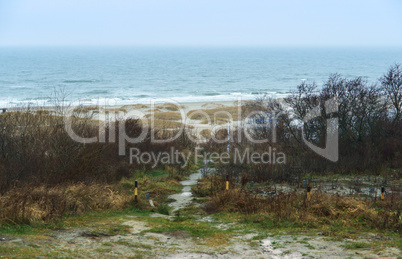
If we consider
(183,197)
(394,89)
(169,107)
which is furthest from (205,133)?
(183,197)

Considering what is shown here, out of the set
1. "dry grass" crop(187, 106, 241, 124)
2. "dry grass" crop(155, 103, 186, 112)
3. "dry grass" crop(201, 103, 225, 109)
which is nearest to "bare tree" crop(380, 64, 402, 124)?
"dry grass" crop(187, 106, 241, 124)

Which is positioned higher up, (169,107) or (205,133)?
(169,107)

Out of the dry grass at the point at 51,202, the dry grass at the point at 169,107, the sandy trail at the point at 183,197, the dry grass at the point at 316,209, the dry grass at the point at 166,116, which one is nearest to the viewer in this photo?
the dry grass at the point at 51,202

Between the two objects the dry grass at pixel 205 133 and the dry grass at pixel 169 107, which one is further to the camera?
the dry grass at pixel 169 107

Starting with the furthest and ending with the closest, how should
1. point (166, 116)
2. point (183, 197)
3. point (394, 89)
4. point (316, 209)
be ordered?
1. point (166, 116)
2. point (394, 89)
3. point (183, 197)
4. point (316, 209)

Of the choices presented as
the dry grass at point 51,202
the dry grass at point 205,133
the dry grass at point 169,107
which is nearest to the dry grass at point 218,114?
the dry grass at point 169,107

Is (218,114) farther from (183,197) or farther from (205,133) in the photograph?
(183,197)

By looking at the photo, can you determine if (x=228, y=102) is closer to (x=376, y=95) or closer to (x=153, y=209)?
(x=376, y=95)

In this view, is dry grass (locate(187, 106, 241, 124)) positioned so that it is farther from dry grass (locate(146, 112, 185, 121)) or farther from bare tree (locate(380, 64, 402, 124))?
bare tree (locate(380, 64, 402, 124))

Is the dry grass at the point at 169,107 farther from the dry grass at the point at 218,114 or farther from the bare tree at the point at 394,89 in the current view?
the bare tree at the point at 394,89

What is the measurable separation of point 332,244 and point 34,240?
6.52 meters

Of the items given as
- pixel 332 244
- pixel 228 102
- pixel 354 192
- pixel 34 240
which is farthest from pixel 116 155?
pixel 228 102

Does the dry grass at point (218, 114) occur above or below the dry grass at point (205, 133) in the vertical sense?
above

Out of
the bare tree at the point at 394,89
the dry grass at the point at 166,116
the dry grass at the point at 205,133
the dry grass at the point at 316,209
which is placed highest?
the bare tree at the point at 394,89
